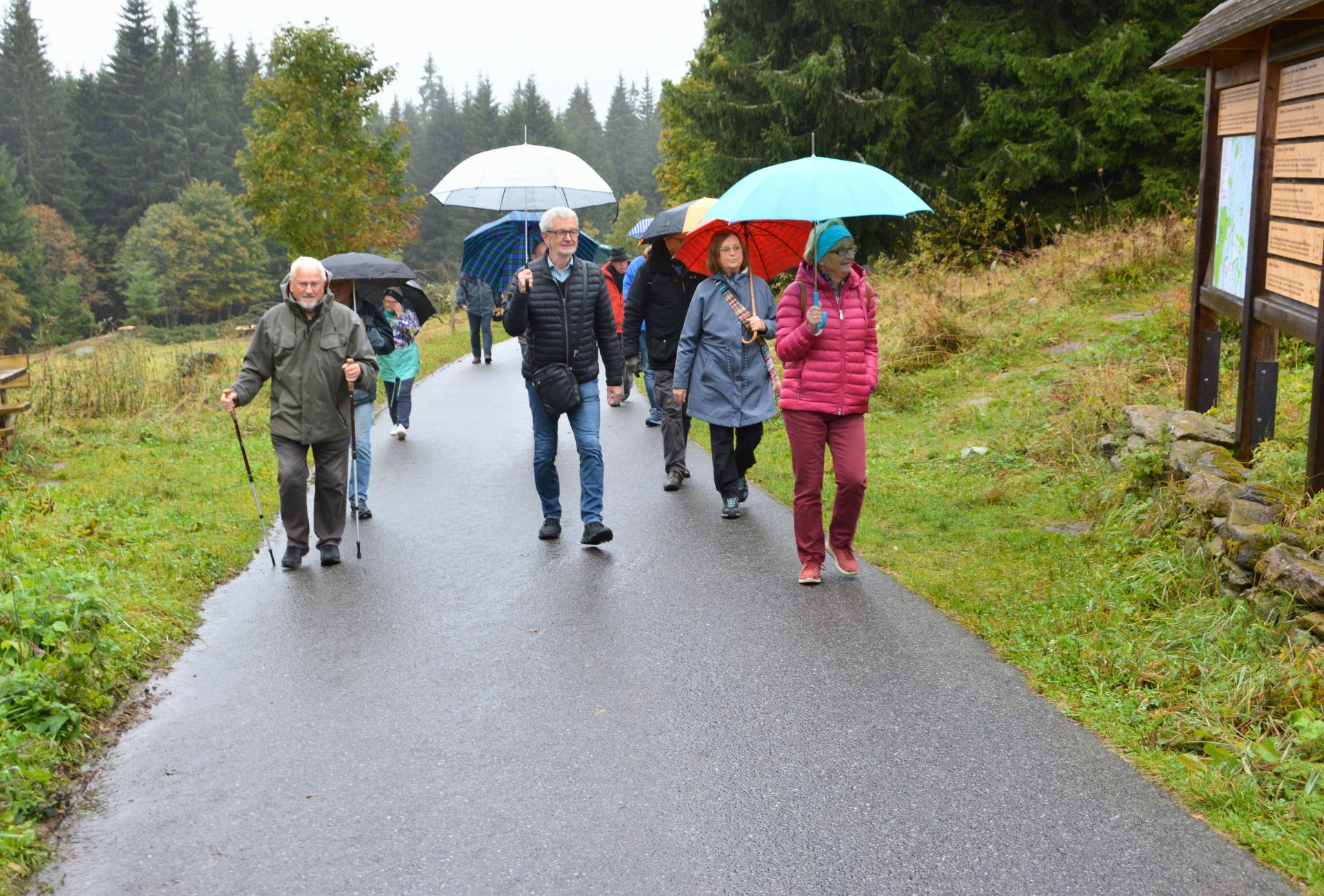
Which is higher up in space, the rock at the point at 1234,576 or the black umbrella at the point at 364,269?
the black umbrella at the point at 364,269

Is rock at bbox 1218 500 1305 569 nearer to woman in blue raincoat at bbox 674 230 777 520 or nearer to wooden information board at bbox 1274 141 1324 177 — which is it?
wooden information board at bbox 1274 141 1324 177

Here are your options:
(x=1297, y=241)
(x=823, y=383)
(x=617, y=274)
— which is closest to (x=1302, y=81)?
(x=1297, y=241)

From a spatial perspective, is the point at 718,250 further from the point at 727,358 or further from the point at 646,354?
the point at 646,354

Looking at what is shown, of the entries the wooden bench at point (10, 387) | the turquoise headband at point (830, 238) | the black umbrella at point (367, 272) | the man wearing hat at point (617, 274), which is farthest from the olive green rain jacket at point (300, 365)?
the man wearing hat at point (617, 274)

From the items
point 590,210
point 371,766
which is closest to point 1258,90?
point 371,766

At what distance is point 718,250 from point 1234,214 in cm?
326

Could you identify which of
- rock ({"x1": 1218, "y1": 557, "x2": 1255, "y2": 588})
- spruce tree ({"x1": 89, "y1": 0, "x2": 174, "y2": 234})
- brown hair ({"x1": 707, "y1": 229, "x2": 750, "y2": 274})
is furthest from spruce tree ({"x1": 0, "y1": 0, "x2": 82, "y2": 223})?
rock ({"x1": 1218, "y1": 557, "x2": 1255, "y2": 588})

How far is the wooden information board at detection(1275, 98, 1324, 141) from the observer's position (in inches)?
218

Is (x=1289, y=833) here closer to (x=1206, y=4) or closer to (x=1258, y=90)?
(x=1258, y=90)

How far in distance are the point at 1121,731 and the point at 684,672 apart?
186 centimetres

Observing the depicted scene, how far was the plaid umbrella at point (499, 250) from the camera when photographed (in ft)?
35.9

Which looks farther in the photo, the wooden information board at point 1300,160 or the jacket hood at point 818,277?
the jacket hood at point 818,277

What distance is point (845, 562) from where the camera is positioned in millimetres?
6781

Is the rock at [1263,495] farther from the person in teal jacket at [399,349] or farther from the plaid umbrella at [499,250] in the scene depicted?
the person in teal jacket at [399,349]
